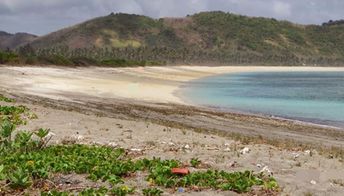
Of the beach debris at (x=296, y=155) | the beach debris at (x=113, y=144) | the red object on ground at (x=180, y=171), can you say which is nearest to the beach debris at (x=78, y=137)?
the beach debris at (x=113, y=144)

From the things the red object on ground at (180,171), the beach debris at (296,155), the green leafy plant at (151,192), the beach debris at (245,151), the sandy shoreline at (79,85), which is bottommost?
the sandy shoreline at (79,85)

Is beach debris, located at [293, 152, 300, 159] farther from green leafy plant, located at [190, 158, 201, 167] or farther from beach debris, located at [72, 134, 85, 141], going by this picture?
beach debris, located at [72, 134, 85, 141]

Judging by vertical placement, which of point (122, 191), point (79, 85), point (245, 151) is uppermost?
point (245, 151)

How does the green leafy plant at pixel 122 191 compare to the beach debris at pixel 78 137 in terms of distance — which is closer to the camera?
the green leafy plant at pixel 122 191

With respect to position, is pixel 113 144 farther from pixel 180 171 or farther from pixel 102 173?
pixel 180 171

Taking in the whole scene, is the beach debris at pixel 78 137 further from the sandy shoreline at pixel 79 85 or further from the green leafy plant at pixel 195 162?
the sandy shoreline at pixel 79 85

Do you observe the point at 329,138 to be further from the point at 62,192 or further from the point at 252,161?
the point at 62,192

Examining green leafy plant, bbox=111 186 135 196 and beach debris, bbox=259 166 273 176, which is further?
beach debris, bbox=259 166 273 176

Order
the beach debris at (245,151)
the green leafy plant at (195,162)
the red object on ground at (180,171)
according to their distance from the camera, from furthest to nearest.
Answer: the beach debris at (245,151) → the green leafy plant at (195,162) → the red object on ground at (180,171)

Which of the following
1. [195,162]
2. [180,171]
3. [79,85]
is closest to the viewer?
[180,171]

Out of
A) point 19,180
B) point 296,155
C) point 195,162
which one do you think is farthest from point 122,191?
point 296,155

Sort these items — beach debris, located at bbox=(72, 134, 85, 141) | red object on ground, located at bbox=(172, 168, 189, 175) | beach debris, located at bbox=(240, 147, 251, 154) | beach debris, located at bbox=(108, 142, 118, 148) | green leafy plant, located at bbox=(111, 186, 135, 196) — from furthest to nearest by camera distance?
beach debris, located at bbox=(72, 134, 85, 141)
beach debris, located at bbox=(108, 142, 118, 148)
beach debris, located at bbox=(240, 147, 251, 154)
red object on ground, located at bbox=(172, 168, 189, 175)
green leafy plant, located at bbox=(111, 186, 135, 196)

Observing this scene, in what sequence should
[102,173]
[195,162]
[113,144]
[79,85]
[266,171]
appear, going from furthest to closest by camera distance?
[79,85], [113,144], [195,162], [266,171], [102,173]

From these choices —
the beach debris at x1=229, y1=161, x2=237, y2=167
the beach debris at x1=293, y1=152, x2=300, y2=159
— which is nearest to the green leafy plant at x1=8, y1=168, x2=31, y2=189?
the beach debris at x1=229, y1=161, x2=237, y2=167
